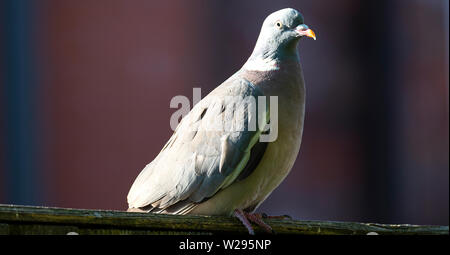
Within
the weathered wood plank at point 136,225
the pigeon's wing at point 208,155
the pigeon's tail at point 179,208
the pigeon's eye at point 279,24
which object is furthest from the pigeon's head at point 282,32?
the weathered wood plank at point 136,225

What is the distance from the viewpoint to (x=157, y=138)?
529 centimetres

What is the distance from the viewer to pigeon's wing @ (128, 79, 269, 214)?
272 centimetres

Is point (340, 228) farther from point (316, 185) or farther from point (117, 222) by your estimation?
point (316, 185)

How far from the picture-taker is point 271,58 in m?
3.06

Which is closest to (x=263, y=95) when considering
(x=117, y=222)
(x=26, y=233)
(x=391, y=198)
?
(x=117, y=222)

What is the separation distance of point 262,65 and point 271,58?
0.16 ft

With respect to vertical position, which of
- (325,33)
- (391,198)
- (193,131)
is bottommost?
(391,198)

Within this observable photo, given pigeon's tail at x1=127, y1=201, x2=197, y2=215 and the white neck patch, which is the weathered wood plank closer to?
pigeon's tail at x1=127, y1=201, x2=197, y2=215

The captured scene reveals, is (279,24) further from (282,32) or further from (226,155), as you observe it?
(226,155)

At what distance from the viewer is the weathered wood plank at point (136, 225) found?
1.93 metres

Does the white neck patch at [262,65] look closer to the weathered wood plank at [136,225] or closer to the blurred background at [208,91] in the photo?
the weathered wood plank at [136,225]

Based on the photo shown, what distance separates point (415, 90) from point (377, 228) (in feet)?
12.1

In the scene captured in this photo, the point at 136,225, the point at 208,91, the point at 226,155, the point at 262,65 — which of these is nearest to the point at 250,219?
the point at 226,155

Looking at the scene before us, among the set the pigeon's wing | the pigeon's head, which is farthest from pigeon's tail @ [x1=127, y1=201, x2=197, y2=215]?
the pigeon's head
